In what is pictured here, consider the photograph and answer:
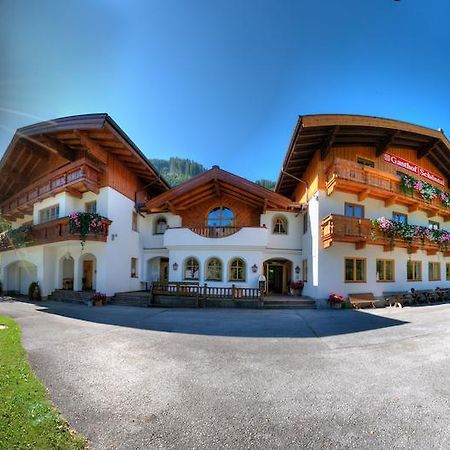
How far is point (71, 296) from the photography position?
56.0ft

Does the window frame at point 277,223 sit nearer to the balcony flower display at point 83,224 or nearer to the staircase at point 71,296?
the balcony flower display at point 83,224

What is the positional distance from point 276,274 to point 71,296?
13489mm

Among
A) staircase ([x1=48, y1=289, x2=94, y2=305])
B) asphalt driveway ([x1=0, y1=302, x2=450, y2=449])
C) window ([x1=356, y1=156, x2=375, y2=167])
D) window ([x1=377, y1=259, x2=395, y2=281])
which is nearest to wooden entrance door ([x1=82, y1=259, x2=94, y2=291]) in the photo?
staircase ([x1=48, y1=289, x2=94, y2=305])

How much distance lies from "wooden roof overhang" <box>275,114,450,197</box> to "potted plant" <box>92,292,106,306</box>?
1371 centimetres

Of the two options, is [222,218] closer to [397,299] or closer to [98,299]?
[98,299]

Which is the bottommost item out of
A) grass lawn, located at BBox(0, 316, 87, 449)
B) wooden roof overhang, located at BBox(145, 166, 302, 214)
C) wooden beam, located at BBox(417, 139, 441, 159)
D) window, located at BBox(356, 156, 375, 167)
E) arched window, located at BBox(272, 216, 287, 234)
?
grass lawn, located at BBox(0, 316, 87, 449)

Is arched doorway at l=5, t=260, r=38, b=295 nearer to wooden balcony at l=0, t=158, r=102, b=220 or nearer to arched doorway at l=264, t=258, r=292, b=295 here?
wooden balcony at l=0, t=158, r=102, b=220

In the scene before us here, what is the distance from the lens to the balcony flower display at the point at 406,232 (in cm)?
1571

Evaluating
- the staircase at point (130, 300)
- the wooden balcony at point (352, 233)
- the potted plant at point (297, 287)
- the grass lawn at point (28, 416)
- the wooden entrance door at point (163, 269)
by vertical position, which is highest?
the wooden balcony at point (352, 233)

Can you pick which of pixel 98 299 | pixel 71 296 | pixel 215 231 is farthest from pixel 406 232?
pixel 71 296

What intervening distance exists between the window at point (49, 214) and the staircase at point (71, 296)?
5273mm

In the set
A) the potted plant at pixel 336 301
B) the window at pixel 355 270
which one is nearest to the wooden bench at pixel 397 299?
the window at pixel 355 270

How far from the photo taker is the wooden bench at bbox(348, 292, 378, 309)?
15345 mm

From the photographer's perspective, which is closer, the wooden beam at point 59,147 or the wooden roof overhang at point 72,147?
the wooden roof overhang at point 72,147
